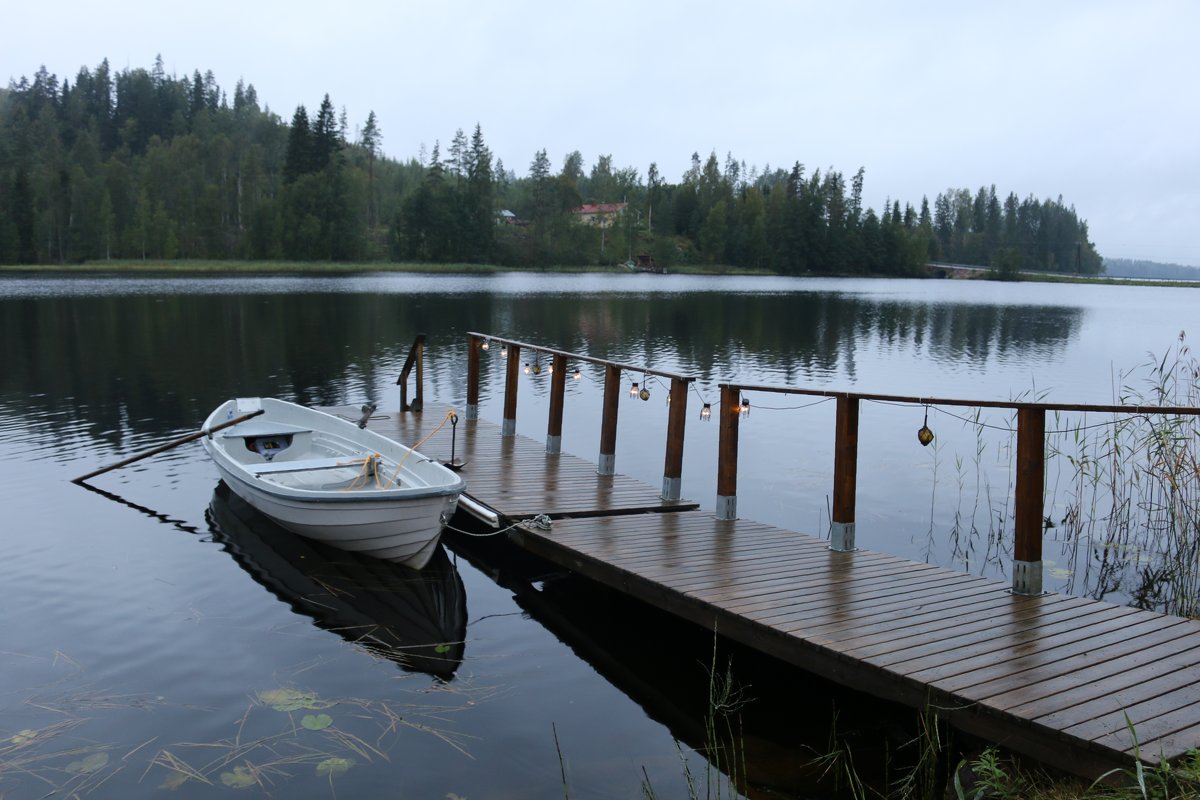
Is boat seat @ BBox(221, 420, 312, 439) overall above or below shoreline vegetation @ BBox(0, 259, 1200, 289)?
below

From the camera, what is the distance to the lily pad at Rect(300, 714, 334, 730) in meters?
6.22

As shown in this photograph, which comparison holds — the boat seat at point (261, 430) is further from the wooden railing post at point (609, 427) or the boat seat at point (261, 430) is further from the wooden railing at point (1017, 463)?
the wooden railing at point (1017, 463)

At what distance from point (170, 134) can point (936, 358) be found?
12986 centimetres

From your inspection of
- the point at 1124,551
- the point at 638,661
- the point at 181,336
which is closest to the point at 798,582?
the point at 638,661

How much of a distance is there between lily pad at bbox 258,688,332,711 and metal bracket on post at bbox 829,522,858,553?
443 centimetres

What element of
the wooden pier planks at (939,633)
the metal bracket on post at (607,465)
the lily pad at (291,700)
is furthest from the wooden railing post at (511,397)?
the lily pad at (291,700)

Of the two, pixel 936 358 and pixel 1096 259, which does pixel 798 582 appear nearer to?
pixel 936 358

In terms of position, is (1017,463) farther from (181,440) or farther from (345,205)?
(345,205)

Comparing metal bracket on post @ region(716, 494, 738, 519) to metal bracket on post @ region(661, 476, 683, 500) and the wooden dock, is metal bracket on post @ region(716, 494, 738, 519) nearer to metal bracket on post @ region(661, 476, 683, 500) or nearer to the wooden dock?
the wooden dock

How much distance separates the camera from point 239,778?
559 cm

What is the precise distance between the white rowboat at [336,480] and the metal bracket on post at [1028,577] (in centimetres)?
484

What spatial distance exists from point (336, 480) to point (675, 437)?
4.13m

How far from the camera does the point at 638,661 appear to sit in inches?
297

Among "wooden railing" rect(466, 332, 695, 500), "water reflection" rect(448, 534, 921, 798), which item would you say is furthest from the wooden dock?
"wooden railing" rect(466, 332, 695, 500)
